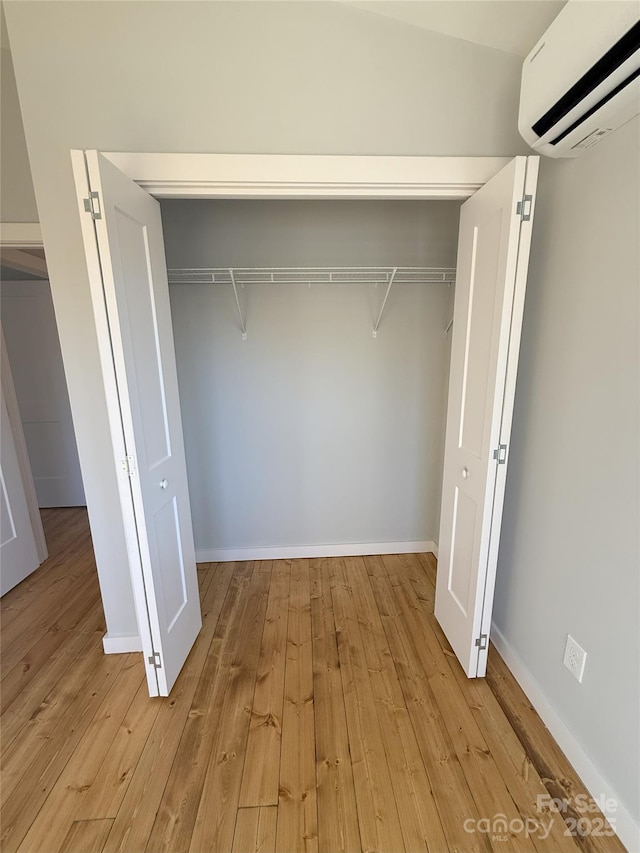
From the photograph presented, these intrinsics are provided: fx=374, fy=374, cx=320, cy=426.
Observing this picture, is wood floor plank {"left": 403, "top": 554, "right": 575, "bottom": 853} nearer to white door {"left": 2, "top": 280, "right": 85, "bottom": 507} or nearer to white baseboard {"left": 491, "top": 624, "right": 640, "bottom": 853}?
white baseboard {"left": 491, "top": 624, "right": 640, "bottom": 853}

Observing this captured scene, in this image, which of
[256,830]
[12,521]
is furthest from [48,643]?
[256,830]

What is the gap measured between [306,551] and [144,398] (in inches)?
68.3

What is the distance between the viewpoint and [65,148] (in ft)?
4.83

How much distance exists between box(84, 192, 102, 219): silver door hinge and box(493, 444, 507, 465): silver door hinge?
1.67 meters

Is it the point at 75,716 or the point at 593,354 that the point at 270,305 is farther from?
the point at 75,716

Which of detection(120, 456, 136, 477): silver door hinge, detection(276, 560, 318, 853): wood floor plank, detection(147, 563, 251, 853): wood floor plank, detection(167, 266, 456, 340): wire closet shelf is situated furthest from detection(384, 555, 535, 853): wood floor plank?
detection(167, 266, 456, 340): wire closet shelf

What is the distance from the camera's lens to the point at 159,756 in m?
1.45

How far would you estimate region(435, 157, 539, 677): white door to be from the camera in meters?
1.36

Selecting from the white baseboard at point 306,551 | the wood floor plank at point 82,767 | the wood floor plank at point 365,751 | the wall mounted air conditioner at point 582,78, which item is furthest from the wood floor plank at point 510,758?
the wall mounted air conditioner at point 582,78

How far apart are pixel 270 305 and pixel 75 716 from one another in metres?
2.29

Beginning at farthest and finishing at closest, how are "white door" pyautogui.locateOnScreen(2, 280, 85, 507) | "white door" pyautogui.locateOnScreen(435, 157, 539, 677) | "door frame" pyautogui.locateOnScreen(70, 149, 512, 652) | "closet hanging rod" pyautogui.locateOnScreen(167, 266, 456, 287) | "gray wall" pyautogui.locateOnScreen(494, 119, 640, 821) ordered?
"white door" pyautogui.locateOnScreen(2, 280, 85, 507) → "closet hanging rod" pyautogui.locateOnScreen(167, 266, 456, 287) → "door frame" pyautogui.locateOnScreen(70, 149, 512, 652) → "white door" pyautogui.locateOnScreen(435, 157, 539, 677) → "gray wall" pyautogui.locateOnScreen(494, 119, 640, 821)

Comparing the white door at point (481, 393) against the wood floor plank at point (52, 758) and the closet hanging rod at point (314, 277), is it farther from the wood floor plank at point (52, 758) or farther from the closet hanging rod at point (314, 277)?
the wood floor plank at point (52, 758)

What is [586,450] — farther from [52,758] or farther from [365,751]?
[52,758]

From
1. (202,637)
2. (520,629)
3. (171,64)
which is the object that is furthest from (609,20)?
(202,637)
